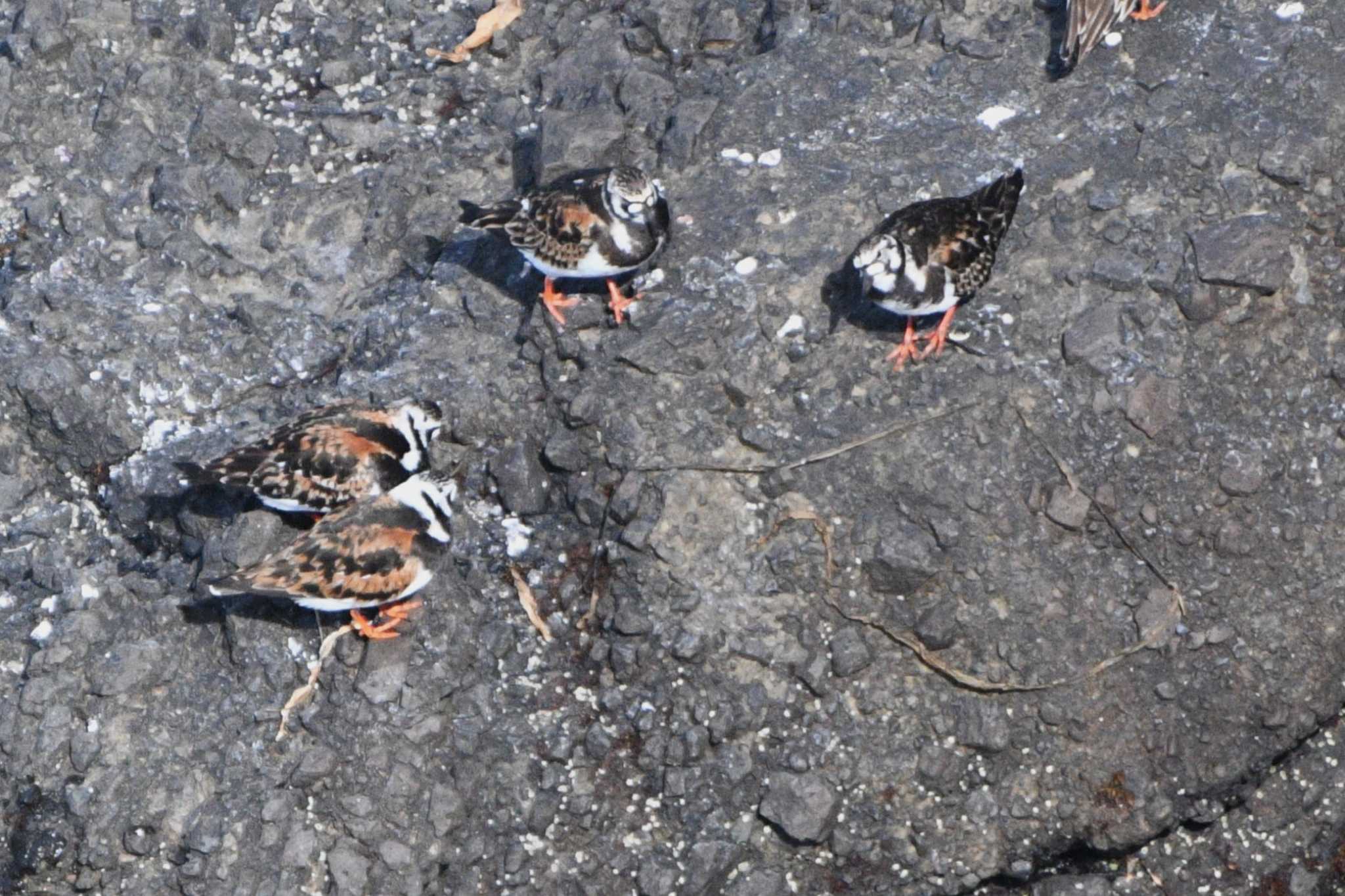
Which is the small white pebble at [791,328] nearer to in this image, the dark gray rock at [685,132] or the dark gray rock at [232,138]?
the dark gray rock at [685,132]

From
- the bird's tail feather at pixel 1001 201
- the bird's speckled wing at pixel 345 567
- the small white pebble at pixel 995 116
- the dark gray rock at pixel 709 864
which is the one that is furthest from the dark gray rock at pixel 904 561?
the small white pebble at pixel 995 116

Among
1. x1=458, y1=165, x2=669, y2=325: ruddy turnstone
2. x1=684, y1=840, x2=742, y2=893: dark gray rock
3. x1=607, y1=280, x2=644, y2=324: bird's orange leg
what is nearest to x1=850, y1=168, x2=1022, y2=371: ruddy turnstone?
x1=458, y1=165, x2=669, y2=325: ruddy turnstone

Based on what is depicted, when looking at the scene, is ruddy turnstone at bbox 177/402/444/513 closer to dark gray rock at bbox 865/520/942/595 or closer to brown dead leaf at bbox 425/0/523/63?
dark gray rock at bbox 865/520/942/595

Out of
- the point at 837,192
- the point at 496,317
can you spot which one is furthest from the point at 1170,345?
the point at 496,317

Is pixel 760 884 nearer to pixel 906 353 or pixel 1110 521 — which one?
pixel 1110 521

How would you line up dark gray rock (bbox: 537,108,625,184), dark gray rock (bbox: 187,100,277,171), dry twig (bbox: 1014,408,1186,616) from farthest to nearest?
1. dark gray rock (bbox: 187,100,277,171)
2. dark gray rock (bbox: 537,108,625,184)
3. dry twig (bbox: 1014,408,1186,616)

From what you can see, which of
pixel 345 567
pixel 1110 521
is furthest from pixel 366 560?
pixel 1110 521
